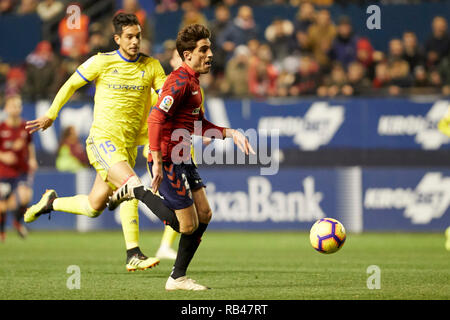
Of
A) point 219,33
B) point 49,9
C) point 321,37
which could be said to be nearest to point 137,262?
point 321,37

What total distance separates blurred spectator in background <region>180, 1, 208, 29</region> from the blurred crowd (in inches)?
1.1

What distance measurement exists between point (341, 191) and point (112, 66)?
727 cm

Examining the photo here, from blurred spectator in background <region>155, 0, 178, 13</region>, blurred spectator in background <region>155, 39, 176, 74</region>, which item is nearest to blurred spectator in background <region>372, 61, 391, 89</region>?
blurred spectator in background <region>155, 39, 176, 74</region>

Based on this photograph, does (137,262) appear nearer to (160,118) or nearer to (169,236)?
(169,236)

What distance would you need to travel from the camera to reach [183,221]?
7.61m

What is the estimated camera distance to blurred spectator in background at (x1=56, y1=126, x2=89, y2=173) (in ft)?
54.3

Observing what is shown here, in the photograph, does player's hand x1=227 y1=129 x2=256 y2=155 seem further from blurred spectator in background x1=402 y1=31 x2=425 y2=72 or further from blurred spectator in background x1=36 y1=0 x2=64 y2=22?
blurred spectator in background x1=36 y1=0 x2=64 y2=22

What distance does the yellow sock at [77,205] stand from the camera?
9.54 m

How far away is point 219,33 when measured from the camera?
17547mm

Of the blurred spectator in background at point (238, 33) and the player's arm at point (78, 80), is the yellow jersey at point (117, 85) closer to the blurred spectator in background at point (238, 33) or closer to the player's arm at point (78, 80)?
the player's arm at point (78, 80)

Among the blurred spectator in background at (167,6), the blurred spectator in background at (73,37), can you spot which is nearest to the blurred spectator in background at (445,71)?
the blurred spectator in background at (167,6)

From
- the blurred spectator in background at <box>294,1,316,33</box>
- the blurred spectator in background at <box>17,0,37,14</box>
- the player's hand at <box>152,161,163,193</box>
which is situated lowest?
the player's hand at <box>152,161,163,193</box>

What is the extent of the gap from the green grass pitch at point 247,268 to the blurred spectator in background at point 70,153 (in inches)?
75.3
